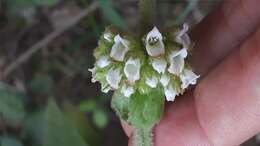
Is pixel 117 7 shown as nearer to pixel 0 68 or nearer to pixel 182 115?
pixel 0 68

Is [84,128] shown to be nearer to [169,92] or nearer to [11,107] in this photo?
[11,107]

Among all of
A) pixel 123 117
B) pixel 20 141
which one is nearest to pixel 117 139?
pixel 20 141

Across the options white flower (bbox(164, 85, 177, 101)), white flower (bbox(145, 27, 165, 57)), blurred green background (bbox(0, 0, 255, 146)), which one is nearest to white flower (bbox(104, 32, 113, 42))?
white flower (bbox(145, 27, 165, 57))

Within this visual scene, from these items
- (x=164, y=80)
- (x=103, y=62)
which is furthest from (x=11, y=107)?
(x=164, y=80)

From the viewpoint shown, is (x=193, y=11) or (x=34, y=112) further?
(x=193, y=11)

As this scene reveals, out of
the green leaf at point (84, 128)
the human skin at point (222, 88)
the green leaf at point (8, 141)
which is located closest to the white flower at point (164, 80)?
the human skin at point (222, 88)
